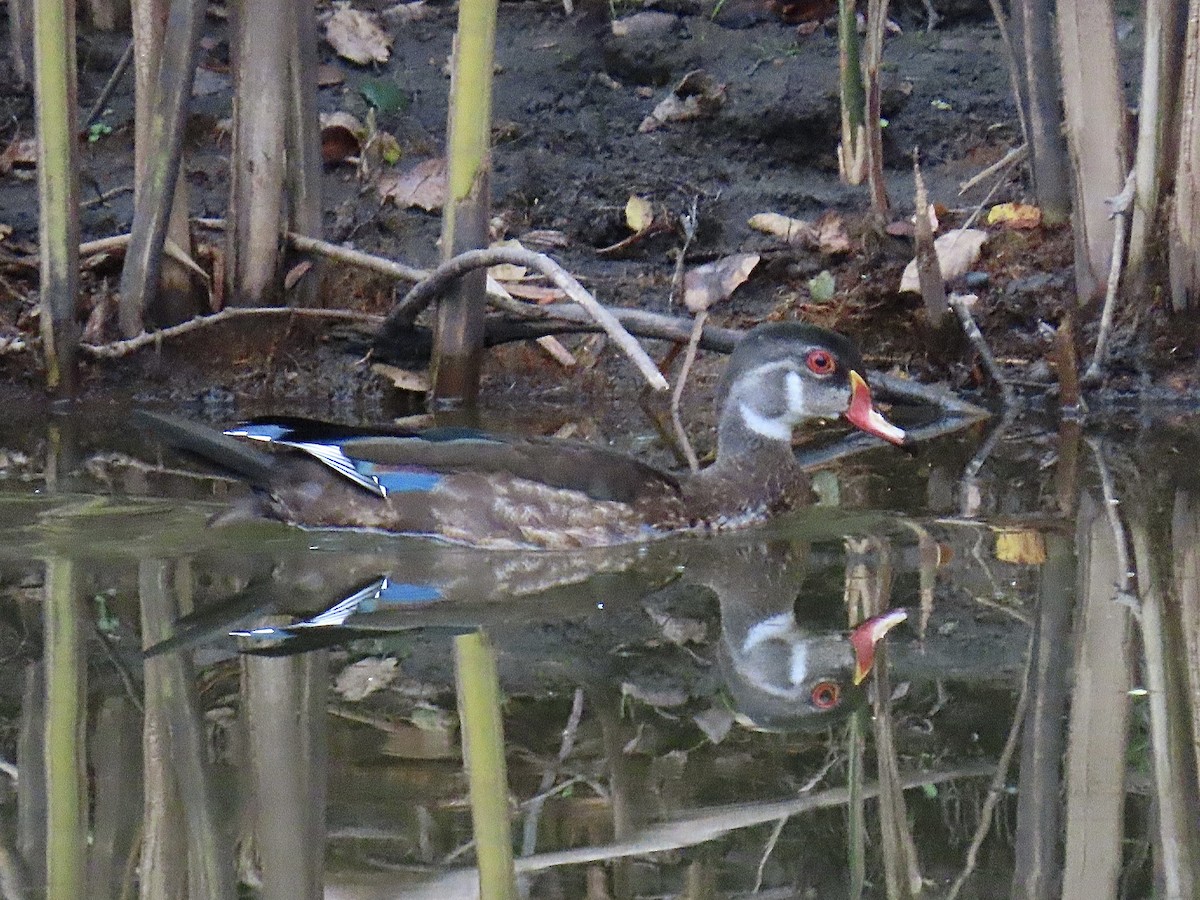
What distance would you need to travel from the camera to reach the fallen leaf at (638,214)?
10008mm

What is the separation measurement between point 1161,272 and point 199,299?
429 centimetres

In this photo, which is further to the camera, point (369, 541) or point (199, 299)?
point (199, 299)

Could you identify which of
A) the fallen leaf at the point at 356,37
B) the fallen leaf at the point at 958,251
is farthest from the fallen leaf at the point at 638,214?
the fallen leaf at the point at 356,37

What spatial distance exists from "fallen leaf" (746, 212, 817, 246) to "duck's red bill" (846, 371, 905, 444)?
3200 mm

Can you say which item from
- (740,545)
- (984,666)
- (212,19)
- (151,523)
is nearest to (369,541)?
(151,523)

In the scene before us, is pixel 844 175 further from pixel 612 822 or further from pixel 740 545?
pixel 612 822

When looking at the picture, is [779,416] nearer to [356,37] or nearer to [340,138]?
[340,138]

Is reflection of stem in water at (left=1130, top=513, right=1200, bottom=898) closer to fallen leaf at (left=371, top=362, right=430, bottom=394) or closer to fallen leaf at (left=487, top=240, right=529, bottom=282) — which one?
fallen leaf at (left=371, top=362, right=430, bottom=394)

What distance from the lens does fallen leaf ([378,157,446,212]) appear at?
32.7 feet

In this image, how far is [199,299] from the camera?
8.69 metres

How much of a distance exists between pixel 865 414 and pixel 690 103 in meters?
4.65

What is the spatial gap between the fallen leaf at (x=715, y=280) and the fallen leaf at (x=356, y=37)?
2.73m

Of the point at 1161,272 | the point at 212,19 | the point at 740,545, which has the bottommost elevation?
the point at 740,545

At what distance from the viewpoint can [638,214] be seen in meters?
10.0
